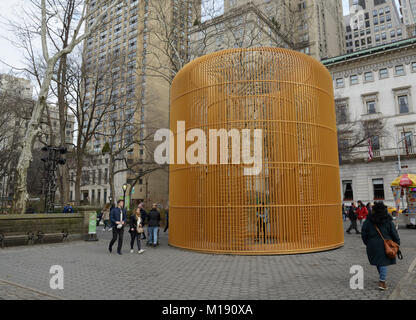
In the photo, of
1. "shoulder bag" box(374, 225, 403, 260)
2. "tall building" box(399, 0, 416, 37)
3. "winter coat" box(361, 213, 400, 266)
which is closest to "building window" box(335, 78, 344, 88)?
"winter coat" box(361, 213, 400, 266)

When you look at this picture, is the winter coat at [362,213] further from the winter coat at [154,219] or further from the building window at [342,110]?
the building window at [342,110]

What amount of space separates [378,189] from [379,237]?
3356 centimetres

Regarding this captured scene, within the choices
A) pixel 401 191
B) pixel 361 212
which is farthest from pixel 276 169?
pixel 401 191

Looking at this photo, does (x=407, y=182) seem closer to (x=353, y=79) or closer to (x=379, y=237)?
(x=379, y=237)

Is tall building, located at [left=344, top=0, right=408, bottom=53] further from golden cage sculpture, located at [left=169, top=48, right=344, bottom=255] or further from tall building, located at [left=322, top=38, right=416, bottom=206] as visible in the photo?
golden cage sculpture, located at [left=169, top=48, right=344, bottom=255]

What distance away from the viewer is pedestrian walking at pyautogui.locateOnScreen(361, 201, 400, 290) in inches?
210

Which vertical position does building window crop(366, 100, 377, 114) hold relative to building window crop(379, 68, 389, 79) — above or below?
below

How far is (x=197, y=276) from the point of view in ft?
21.7

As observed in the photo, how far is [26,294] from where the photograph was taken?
5273mm

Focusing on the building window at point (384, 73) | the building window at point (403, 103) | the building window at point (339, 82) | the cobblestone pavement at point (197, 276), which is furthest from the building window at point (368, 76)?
the cobblestone pavement at point (197, 276)

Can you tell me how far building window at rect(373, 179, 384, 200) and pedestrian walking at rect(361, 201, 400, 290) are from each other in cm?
3325

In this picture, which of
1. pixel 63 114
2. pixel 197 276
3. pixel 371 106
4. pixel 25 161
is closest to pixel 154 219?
pixel 197 276

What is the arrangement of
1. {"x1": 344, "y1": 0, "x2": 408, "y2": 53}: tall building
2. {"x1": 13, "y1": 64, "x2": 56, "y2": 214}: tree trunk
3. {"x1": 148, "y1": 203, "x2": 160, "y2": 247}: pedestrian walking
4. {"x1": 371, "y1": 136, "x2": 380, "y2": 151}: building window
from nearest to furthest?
{"x1": 148, "y1": 203, "x2": 160, "y2": 247}: pedestrian walking
{"x1": 13, "y1": 64, "x2": 56, "y2": 214}: tree trunk
{"x1": 371, "y1": 136, "x2": 380, "y2": 151}: building window
{"x1": 344, "y1": 0, "x2": 408, "y2": 53}: tall building

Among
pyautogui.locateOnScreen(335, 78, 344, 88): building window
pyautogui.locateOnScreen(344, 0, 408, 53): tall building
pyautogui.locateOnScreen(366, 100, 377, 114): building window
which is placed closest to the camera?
pyautogui.locateOnScreen(366, 100, 377, 114): building window
